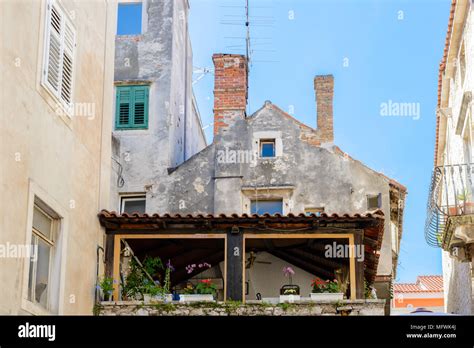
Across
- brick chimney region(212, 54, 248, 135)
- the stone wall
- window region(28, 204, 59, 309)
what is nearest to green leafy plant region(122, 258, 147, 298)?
the stone wall

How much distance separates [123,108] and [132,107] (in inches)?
10.1

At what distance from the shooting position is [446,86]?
24.0m

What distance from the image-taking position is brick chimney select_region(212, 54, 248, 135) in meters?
26.8

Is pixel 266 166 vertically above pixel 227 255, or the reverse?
pixel 266 166

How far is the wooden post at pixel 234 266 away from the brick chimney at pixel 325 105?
8457mm

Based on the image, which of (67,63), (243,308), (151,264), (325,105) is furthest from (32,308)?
(325,105)

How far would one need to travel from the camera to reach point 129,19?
93.2 feet

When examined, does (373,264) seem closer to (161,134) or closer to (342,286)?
(342,286)

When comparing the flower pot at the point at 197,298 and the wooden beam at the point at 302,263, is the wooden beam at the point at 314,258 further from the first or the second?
the flower pot at the point at 197,298

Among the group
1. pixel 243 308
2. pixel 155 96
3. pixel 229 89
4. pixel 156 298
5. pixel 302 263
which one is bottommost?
pixel 243 308

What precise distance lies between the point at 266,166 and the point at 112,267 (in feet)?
27.3

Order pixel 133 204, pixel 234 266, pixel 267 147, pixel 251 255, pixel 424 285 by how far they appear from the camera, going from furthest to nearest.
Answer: pixel 424 285 < pixel 133 204 < pixel 267 147 < pixel 251 255 < pixel 234 266

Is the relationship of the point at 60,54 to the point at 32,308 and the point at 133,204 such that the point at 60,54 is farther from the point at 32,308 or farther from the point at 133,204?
the point at 133,204
